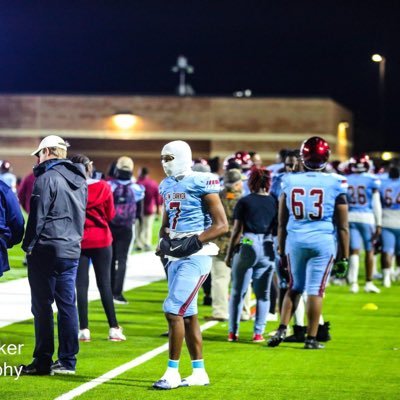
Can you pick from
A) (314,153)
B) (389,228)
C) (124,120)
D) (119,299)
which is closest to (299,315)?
(314,153)

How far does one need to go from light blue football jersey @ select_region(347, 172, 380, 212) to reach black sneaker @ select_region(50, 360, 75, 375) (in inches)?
392

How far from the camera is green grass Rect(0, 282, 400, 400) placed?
926cm

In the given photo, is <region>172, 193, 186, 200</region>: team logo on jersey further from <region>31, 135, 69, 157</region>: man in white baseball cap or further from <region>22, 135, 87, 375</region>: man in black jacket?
<region>31, 135, 69, 157</region>: man in white baseball cap

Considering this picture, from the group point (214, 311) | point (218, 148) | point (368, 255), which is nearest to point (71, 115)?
point (218, 148)

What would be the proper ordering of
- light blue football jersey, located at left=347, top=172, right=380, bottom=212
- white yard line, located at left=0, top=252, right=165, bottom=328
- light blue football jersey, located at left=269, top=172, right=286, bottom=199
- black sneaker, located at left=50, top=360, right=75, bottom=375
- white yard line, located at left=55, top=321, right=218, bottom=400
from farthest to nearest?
light blue football jersey, located at left=347, top=172, right=380, bottom=212
white yard line, located at left=0, top=252, right=165, bottom=328
light blue football jersey, located at left=269, top=172, right=286, bottom=199
black sneaker, located at left=50, top=360, right=75, bottom=375
white yard line, located at left=55, top=321, right=218, bottom=400

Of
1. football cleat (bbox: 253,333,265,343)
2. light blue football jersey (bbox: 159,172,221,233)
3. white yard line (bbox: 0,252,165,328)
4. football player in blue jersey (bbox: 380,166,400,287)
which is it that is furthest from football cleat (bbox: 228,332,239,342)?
football player in blue jersey (bbox: 380,166,400,287)

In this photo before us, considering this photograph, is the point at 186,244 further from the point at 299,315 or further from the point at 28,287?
the point at 28,287

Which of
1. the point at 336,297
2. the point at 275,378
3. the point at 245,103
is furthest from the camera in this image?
the point at 245,103

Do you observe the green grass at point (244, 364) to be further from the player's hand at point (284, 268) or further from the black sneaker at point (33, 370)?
the player's hand at point (284, 268)

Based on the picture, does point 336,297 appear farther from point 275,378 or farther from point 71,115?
point 71,115

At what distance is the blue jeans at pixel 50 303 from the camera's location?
32.0 ft

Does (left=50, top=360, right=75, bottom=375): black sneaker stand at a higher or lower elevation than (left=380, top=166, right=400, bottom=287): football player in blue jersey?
lower

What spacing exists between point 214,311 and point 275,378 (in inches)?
182

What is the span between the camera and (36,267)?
→ 384 inches
